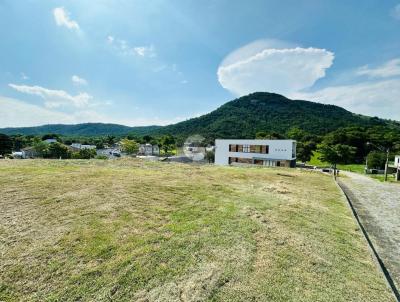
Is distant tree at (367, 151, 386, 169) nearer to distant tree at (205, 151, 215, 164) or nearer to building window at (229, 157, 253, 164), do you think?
building window at (229, 157, 253, 164)

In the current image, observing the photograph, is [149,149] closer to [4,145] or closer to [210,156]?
[210,156]

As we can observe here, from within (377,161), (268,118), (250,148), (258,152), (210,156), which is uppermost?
(268,118)

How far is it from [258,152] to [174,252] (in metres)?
31.6

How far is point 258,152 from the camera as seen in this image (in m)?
34.4

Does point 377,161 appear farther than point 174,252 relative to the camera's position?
Yes

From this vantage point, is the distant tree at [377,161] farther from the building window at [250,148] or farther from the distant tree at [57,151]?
the distant tree at [57,151]

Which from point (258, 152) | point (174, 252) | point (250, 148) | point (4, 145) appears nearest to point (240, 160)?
point (250, 148)

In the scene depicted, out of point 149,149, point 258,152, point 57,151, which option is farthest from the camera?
point 149,149

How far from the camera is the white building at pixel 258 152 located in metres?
32.1

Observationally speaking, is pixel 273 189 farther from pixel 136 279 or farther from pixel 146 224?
pixel 136 279

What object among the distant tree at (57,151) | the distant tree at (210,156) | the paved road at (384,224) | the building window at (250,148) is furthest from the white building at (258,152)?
the distant tree at (57,151)

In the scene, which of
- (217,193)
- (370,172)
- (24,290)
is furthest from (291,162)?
(24,290)

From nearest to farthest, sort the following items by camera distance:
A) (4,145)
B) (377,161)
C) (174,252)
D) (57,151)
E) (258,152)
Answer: (174,252)
(258,152)
(377,161)
(4,145)
(57,151)

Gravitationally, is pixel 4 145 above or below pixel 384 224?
above
